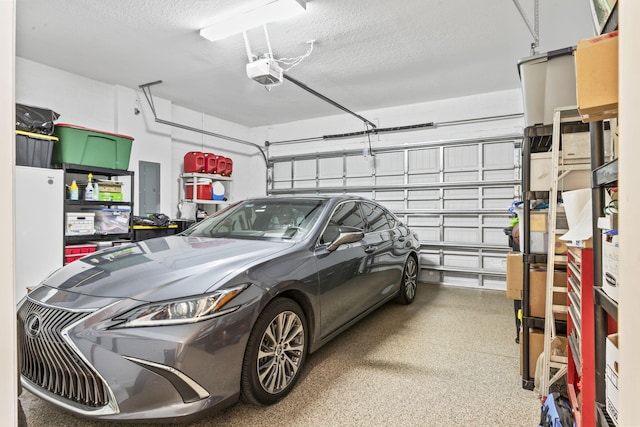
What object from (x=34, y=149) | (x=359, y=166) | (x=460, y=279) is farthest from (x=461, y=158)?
(x=34, y=149)

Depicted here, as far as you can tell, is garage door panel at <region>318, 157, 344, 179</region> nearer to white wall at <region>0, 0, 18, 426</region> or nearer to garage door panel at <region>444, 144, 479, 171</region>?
garage door panel at <region>444, 144, 479, 171</region>

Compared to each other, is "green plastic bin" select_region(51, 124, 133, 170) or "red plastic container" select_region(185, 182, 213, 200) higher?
"green plastic bin" select_region(51, 124, 133, 170)

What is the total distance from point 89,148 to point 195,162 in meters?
1.93

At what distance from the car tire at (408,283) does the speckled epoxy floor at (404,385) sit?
483 millimetres

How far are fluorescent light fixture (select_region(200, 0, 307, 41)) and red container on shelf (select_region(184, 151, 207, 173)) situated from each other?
278 centimetres

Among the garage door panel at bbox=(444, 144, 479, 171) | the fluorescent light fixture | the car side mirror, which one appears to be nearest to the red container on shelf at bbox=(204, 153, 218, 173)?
the fluorescent light fixture

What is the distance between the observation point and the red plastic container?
6.02m

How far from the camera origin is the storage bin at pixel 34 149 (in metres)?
3.52

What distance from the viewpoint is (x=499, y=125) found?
5320 mm

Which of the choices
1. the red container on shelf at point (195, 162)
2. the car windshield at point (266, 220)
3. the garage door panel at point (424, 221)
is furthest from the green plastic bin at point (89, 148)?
the garage door panel at point (424, 221)

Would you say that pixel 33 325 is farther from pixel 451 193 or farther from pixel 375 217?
pixel 451 193

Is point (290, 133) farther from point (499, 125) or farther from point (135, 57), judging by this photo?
point (499, 125)

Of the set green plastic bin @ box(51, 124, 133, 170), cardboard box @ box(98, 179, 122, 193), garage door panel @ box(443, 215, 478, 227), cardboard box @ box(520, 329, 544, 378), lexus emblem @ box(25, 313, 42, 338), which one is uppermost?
green plastic bin @ box(51, 124, 133, 170)

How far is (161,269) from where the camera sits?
75.5 inches
